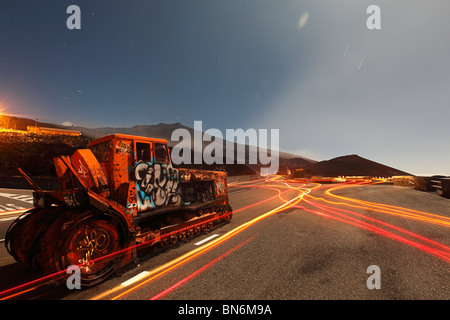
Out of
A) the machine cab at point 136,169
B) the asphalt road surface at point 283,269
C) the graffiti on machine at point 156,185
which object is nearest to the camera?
the asphalt road surface at point 283,269

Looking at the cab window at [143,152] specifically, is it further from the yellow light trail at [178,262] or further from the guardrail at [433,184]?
the guardrail at [433,184]

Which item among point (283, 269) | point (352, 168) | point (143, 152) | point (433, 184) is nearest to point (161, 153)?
point (143, 152)

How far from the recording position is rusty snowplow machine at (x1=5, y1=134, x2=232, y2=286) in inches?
140

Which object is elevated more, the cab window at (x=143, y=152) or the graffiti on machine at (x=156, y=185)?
the cab window at (x=143, y=152)

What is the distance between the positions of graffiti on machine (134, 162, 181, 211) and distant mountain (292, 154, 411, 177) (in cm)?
8738

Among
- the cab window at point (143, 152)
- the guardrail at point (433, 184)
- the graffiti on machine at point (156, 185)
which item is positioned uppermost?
the cab window at point (143, 152)

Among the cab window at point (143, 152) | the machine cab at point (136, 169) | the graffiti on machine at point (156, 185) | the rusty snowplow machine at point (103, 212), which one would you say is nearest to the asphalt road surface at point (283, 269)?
the rusty snowplow machine at point (103, 212)

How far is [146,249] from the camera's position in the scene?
16.8 ft

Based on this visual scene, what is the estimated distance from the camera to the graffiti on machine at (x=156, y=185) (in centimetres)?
482

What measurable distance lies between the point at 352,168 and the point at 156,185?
107140 millimetres

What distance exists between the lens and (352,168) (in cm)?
9100

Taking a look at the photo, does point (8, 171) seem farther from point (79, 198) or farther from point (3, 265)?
point (79, 198)

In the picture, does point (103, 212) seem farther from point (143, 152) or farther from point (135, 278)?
point (143, 152)

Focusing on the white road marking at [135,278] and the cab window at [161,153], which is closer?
the white road marking at [135,278]
